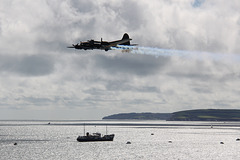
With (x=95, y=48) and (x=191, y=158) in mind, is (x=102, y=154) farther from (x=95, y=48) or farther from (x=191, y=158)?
(x=95, y=48)

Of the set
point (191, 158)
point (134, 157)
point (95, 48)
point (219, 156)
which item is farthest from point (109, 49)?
point (219, 156)

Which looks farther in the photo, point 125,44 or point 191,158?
point 191,158

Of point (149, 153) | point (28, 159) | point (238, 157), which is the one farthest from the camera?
point (149, 153)

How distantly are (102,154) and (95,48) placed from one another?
2630 inches

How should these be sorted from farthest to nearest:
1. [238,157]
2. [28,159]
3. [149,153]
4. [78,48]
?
[149,153] → [238,157] → [28,159] → [78,48]

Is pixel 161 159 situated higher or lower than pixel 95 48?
lower

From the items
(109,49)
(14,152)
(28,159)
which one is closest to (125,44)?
(109,49)

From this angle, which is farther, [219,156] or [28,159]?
[219,156]

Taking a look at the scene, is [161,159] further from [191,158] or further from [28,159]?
[28,159]

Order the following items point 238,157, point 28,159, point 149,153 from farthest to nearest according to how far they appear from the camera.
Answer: point 149,153 < point 238,157 < point 28,159

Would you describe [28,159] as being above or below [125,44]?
below

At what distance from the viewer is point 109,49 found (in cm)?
10200

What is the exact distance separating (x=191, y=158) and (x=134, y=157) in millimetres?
24233

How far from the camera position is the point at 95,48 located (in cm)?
10088
